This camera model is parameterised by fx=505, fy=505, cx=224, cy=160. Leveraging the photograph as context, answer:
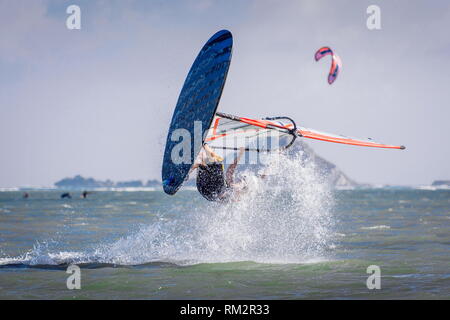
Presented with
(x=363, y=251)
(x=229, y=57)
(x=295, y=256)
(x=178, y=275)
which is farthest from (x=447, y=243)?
(x=229, y=57)

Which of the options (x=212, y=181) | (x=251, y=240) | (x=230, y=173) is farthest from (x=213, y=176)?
(x=251, y=240)

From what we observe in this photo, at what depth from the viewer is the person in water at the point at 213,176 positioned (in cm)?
1007

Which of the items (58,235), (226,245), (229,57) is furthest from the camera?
(58,235)

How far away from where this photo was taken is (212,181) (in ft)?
33.7

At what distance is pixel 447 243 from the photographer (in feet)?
50.0

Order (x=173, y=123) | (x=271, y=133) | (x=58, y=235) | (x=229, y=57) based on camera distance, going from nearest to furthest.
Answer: (x=229, y=57), (x=173, y=123), (x=271, y=133), (x=58, y=235)

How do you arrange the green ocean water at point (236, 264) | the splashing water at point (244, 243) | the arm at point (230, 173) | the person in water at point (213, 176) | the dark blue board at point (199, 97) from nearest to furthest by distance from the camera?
the dark blue board at point (199, 97) < the green ocean water at point (236, 264) < the person in water at point (213, 176) < the arm at point (230, 173) < the splashing water at point (244, 243)

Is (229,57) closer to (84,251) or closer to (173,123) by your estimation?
(173,123)

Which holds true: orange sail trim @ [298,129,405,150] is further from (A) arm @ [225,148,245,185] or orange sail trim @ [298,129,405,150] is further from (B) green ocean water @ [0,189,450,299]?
(A) arm @ [225,148,245,185]

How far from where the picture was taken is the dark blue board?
870 centimetres

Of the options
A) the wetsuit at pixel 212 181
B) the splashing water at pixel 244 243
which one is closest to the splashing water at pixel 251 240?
the splashing water at pixel 244 243

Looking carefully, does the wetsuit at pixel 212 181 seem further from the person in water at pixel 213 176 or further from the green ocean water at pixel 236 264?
the green ocean water at pixel 236 264
